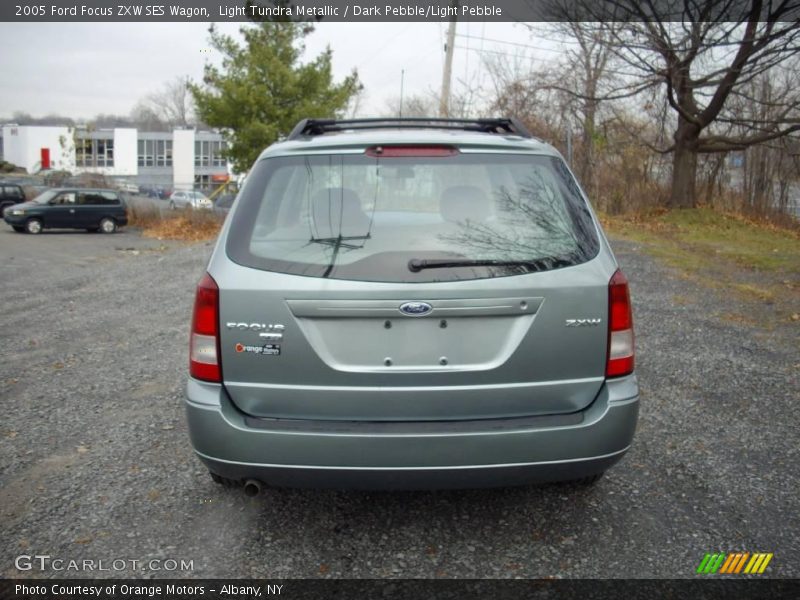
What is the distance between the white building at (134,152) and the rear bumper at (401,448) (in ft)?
240

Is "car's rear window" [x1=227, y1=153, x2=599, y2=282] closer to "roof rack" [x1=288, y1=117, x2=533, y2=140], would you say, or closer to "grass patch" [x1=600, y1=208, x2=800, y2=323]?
"roof rack" [x1=288, y1=117, x2=533, y2=140]

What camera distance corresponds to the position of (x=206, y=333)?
2.73m

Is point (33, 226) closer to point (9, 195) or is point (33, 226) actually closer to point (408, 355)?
point (9, 195)

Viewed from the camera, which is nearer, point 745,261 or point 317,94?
point 745,261

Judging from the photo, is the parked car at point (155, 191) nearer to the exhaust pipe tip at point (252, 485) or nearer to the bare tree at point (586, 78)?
the bare tree at point (586, 78)

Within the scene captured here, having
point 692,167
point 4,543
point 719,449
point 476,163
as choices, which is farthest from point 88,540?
point 692,167

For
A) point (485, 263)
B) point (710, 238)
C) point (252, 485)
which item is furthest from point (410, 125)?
point (710, 238)

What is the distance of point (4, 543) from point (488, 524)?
2221mm

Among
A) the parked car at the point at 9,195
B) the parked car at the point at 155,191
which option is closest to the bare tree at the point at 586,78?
the parked car at the point at 9,195

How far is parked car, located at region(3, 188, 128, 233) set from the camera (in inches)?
1014

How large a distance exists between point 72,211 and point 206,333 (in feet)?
89.1

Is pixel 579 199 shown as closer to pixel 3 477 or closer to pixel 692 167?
pixel 3 477

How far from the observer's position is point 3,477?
3.72 meters

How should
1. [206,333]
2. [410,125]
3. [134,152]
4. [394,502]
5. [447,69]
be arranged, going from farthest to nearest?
[134,152] < [447,69] < [410,125] < [394,502] < [206,333]
